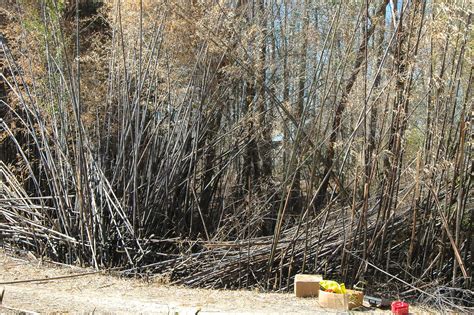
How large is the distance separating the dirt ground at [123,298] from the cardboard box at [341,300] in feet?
0.26

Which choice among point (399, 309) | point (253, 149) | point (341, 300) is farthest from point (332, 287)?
point (253, 149)

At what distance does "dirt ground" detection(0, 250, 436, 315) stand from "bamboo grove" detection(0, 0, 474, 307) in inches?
12.6

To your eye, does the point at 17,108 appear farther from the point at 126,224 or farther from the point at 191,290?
the point at 191,290

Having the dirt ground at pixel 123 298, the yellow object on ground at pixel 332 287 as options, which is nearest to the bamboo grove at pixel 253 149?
the dirt ground at pixel 123 298

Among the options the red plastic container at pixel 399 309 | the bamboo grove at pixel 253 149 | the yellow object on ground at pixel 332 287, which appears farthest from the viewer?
the bamboo grove at pixel 253 149

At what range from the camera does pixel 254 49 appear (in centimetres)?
762

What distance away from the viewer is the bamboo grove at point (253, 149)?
186 inches

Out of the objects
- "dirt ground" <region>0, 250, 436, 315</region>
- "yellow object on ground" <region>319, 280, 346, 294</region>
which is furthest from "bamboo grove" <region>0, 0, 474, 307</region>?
"yellow object on ground" <region>319, 280, 346, 294</region>

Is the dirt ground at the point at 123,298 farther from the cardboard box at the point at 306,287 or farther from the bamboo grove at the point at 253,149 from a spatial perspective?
the bamboo grove at the point at 253,149

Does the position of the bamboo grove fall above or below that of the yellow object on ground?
above

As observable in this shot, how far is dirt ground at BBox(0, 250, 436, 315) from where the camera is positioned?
13.4 ft

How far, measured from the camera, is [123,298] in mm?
4527

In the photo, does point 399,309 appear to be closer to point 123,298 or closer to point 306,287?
point 306,287

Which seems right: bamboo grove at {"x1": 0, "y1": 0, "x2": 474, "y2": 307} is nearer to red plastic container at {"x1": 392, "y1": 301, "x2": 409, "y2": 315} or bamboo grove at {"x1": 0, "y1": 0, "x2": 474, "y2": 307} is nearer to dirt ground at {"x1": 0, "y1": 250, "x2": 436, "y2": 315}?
dirt ground at {"x1": 0, "y1": 250, "x2": 436, "y2": 315}
